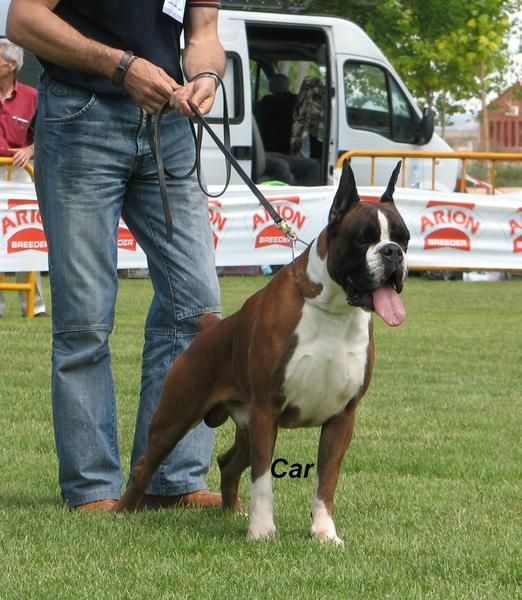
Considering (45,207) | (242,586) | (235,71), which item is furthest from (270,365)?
(235,71)

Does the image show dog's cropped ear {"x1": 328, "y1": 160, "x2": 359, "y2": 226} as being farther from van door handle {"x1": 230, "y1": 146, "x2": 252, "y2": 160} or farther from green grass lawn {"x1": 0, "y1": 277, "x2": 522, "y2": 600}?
van door handle {"x1": 230, "y1": 146, "x2": 252, "y2": 160}

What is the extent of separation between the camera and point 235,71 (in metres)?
16.2

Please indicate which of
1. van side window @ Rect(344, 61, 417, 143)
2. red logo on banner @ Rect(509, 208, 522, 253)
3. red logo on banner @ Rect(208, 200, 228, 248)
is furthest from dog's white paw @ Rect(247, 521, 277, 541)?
van side window @ Rect(344, 61, 417, 143)

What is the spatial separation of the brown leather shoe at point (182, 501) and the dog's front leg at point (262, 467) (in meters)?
0.74

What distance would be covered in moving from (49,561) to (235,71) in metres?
12.7

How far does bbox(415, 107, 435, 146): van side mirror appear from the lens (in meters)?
17.2

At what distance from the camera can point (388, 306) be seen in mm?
4047

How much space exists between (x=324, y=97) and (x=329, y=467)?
13.0 metres

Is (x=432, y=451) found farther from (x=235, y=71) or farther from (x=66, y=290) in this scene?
(x=235, y=71)

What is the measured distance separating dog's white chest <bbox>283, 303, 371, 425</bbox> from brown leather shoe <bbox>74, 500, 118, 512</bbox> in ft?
3.06

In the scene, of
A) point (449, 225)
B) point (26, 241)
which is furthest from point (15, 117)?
point (449, 225)

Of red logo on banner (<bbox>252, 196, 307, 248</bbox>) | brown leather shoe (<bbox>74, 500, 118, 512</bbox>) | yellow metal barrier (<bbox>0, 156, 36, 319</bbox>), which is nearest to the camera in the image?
brown leather shoe (<bbox>74, 500, 118, 512</bbox>)

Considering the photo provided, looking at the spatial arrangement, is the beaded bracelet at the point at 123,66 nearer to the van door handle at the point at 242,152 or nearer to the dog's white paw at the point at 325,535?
the dog's white paw at the point at 325,535

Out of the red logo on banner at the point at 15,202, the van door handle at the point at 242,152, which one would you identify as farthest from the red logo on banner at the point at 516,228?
the red logo on banner at the point at 15,202
